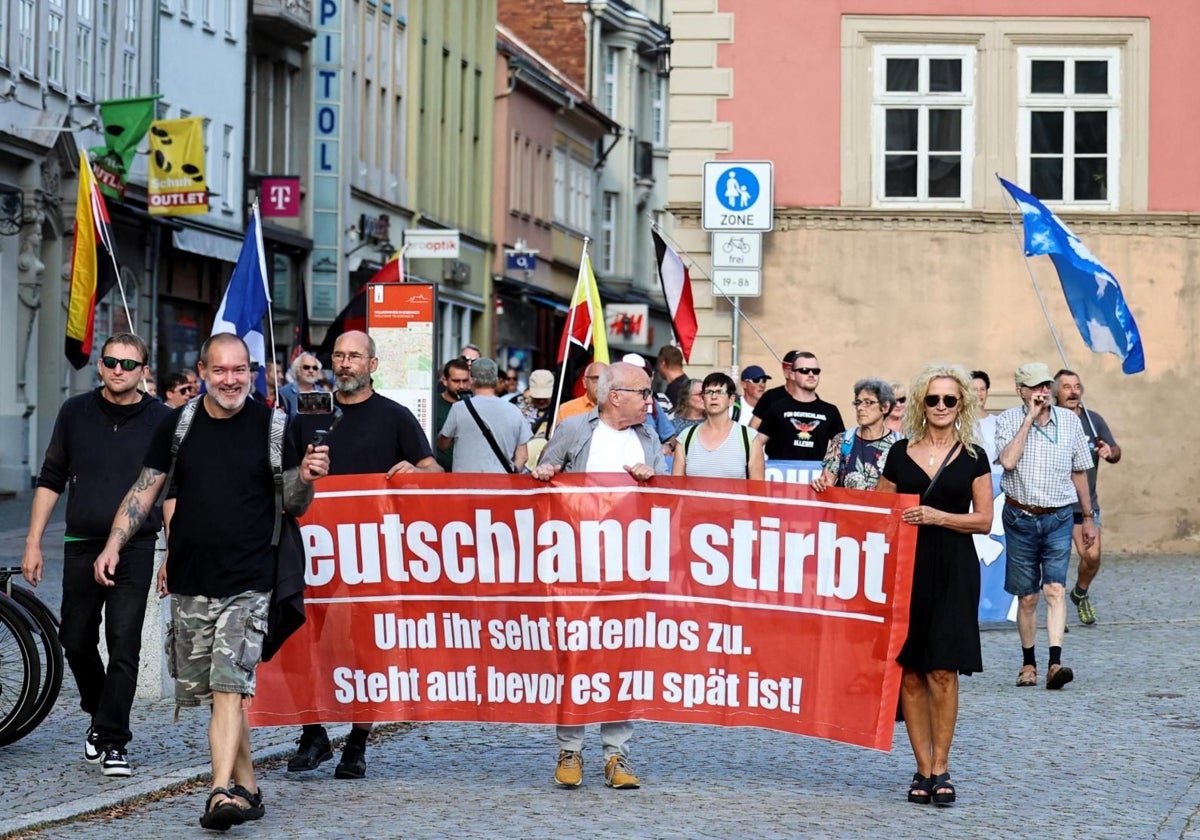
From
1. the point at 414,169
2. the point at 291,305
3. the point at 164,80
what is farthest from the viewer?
the point at 414,169

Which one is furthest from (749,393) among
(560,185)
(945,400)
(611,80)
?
(611,80)

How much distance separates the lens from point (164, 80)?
3941cm

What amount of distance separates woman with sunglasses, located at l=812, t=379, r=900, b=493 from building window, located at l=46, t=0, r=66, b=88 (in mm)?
22496

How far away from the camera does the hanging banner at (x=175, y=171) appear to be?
34.6 metres

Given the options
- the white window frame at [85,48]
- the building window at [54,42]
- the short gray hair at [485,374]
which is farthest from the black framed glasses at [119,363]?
the white window frame at [85,48]

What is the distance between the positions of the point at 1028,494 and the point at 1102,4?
12.4 m

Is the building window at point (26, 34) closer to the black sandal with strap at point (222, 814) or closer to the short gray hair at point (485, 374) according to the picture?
the short gray hair at point (485, 374)

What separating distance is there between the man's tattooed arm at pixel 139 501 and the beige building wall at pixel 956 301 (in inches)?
649

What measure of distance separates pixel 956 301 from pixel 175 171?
44.4ft

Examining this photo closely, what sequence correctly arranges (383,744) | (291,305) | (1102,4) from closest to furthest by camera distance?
(383,744)
(1102,4)
(291,305)

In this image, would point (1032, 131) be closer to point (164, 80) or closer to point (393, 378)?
point (393, 378)

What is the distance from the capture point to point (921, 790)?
10.0 metres

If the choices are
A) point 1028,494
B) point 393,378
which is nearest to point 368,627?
point 1028,494

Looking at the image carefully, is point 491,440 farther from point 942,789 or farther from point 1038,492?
point 942,789
